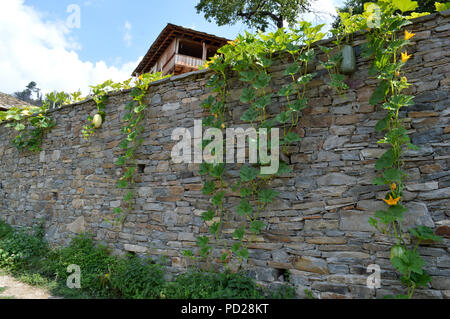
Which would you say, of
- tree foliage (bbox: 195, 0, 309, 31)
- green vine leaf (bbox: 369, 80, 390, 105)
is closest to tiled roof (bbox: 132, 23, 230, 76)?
tree foliage (bbox: 195, 0, 309, 31)

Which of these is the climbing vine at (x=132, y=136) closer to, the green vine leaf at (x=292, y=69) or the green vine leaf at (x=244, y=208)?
the green vine leaf at (x=244, y=208)

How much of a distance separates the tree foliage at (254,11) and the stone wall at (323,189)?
7.29 metres

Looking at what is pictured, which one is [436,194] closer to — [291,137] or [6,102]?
[291,137]

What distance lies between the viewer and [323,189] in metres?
2.54

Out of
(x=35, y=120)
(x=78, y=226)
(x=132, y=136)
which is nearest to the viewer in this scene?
(x=132, y=136)

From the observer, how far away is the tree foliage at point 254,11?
915 centimetres

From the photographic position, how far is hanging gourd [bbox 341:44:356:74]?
250 cm

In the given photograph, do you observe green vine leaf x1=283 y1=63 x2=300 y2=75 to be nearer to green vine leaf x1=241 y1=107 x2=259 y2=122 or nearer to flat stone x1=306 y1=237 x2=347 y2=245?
green vine leaf x1=241 y1=107 x2=259 y2=122

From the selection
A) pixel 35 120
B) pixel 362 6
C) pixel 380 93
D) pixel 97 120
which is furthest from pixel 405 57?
pixel 362 6

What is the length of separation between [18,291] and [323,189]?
3.62 m

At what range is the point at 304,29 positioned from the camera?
2627mm

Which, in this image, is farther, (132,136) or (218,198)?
(132,136)

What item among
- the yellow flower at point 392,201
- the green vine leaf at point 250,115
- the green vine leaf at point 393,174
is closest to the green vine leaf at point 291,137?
the green vine leaf at point 250,115
